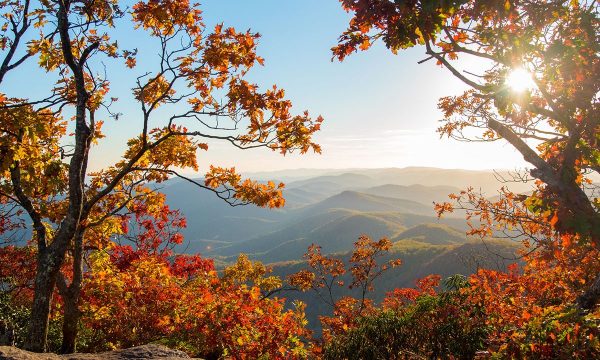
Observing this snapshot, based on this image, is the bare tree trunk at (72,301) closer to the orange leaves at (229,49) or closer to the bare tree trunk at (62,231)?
the bare tree trunk at (62,231)

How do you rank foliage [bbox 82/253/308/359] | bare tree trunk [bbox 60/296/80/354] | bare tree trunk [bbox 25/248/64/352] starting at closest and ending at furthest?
1. bare tree trunk [bbox 25/248/64/352]
2. bare tree trunk [bbox 60/296/80/354]
3. foliage [bbox 82/253/308/359]

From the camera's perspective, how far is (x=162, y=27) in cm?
918

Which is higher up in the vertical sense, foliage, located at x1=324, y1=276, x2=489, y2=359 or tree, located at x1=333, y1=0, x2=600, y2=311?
tree, located at x1=333, y1=0, x2=600, y2=311

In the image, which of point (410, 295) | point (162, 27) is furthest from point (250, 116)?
point (410, 295)

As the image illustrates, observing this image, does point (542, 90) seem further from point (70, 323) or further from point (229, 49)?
point (70, 323)

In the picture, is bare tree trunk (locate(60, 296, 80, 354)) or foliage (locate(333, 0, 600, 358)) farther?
bare tree trunk (locate(60, 296, 80, 354))

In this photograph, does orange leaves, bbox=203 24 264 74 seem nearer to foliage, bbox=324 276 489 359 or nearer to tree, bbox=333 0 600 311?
tree, bbox=333 0 600 311

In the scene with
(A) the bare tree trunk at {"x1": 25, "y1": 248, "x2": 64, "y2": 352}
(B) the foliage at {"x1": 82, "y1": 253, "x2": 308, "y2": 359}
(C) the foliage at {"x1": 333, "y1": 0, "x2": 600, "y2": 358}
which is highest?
(C) the foliage at {"x1": 333, "y1": 0, "x2": 600, "y2": 358}

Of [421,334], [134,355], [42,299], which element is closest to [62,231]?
[42,299]

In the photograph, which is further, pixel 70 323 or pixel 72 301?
pixel 72 301

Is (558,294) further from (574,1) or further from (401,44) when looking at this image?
(401,44)

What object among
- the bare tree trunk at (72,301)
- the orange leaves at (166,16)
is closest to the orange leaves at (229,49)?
the orange leaves at (166,16)

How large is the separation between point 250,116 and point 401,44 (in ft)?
13.5

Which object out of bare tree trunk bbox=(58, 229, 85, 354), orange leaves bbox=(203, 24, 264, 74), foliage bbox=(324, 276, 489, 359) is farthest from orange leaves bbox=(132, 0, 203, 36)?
foliage bbox=(324, 276, 489, 359)
